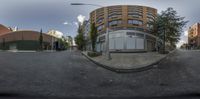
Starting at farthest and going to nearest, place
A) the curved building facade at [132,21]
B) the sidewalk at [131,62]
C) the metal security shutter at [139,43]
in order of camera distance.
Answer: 1. the sidewalk at [131,62]
2. the metal security shutter at [139,43]
3. the curved building facade at [132,21]

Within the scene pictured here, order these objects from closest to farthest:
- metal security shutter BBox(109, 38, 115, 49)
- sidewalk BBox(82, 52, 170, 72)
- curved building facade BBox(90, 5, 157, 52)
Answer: curved building facade BBox(90, 5, 157, 52)
sidewalk BBox(82, 52, 170, 72)
metal security shutter BBox(109, 38, 115, 49)

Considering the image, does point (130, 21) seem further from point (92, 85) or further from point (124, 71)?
point (92, 85)

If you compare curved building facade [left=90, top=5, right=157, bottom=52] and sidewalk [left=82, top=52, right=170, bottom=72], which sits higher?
curved building facade [left=90, top=5, right=157, bottom=52]

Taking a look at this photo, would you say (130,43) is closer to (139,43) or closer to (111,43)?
(139,43)

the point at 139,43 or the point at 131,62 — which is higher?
the point at 139,43

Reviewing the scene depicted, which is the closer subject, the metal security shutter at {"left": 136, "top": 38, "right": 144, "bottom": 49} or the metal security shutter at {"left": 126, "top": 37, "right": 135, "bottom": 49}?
the metal security shutter at {"left": 136, "top": 38, "right": 144, "bottom": 49}

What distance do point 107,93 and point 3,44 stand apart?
21.2m

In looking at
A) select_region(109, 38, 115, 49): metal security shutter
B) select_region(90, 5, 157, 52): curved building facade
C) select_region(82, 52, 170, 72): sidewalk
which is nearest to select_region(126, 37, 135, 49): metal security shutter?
select_region(90, 5, 157, 52): curved building facade

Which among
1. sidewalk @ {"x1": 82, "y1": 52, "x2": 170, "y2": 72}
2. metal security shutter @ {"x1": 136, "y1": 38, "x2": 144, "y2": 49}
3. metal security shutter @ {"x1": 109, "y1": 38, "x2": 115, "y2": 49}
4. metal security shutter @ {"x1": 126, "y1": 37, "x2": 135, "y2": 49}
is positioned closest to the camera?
metal security shutter @ {"x1": 136, "y1": 38, "x2": 144, "y2": 49}

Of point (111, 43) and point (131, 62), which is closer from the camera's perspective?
point (131, 62)

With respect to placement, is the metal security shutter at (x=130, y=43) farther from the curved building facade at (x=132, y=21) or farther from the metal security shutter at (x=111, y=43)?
the metal security shutter at (x=111, y=43)

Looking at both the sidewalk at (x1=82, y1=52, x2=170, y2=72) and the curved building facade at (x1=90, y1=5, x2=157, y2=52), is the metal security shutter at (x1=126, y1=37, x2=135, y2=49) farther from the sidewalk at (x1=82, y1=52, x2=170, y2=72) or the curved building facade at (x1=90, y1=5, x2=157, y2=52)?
the sidewalk at (x1=82, y1=52, x2=170, y2=72)

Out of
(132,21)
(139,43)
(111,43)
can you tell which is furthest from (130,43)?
(111,43)

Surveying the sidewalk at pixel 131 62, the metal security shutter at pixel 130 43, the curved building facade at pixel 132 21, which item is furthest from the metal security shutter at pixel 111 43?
the metal security shutter at pixel 130 43
